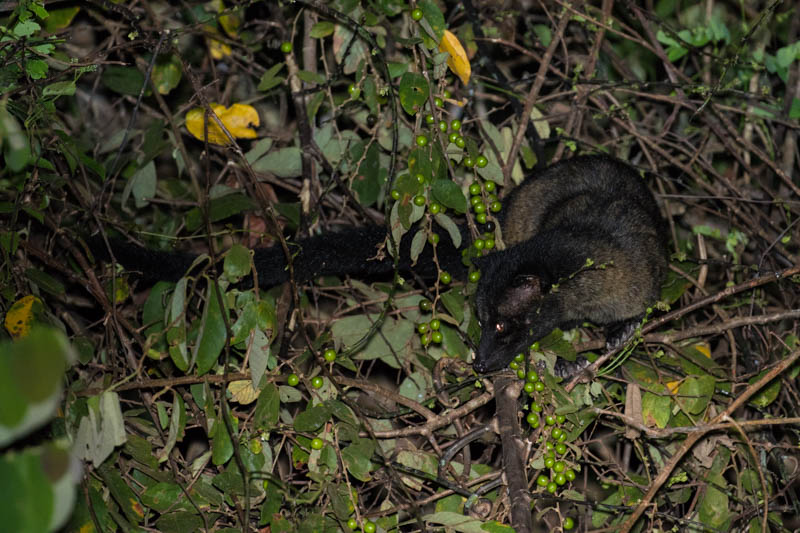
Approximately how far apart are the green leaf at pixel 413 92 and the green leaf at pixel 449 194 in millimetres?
303

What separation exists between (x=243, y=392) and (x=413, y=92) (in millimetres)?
1301

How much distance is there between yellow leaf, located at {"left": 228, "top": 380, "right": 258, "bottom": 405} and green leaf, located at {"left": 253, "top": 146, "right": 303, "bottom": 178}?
4.76ft

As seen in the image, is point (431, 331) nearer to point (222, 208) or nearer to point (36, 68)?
point (222, 208)

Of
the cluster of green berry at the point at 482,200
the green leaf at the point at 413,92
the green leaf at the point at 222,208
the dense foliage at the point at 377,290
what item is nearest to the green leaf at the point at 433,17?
the dense foliage at the point at 377,290

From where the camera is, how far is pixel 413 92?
2.96 m

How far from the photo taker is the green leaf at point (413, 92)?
2.94 metres

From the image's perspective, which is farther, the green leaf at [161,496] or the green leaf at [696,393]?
the green leaf at [696,393]

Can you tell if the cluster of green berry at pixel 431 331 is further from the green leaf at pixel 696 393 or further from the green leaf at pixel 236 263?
the green leaf at pixel 696 393

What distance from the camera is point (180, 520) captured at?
269cm

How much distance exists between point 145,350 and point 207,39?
7.38 ft

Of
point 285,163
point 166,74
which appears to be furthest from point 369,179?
point 166,74

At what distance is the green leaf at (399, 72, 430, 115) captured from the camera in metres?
2.94

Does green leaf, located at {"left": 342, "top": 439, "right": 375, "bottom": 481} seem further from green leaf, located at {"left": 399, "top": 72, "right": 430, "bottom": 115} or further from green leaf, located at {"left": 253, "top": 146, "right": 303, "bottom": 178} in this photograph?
green leaf, located at {"left": 253, "top": 146, "right": 303, "bottom": 178}

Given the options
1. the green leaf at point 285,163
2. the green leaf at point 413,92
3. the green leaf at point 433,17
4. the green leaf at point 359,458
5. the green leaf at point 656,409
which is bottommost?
the green leaf at point 656,409
